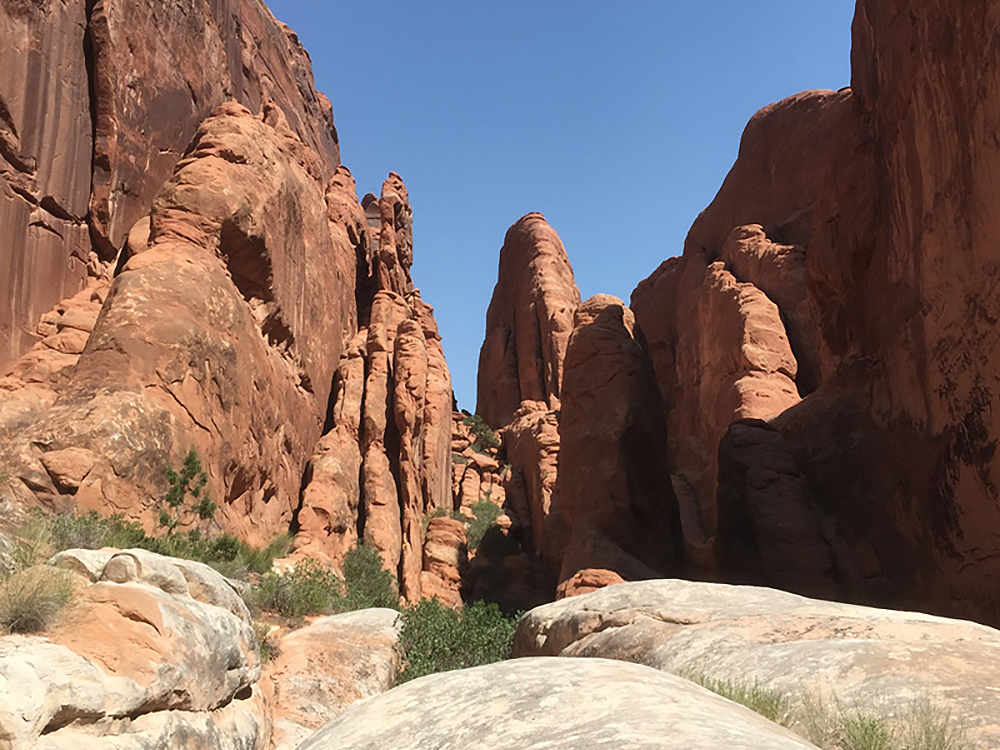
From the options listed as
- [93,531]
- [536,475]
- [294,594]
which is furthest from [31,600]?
[536,475]

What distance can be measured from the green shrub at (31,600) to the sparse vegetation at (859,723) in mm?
4273

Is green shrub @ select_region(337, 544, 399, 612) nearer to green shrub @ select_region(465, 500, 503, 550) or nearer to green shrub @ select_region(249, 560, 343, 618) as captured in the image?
green shrub @ select_region(249, 560, 343, 618)

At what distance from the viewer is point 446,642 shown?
12047 millimetres

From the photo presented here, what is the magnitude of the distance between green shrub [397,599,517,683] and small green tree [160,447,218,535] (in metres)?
3.96

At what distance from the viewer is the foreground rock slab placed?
423 centimetres

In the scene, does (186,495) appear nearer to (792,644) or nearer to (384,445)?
(792,644)

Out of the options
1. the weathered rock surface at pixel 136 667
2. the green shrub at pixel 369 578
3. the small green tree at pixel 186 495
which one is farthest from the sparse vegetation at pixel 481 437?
the weathered rock surface at pixel 136 667

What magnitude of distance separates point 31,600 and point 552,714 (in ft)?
12.2

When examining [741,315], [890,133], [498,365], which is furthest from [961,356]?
[498,365]

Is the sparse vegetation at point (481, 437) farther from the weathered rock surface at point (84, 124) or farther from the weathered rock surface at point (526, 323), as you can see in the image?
the weathered rock surface at point (84, 124)

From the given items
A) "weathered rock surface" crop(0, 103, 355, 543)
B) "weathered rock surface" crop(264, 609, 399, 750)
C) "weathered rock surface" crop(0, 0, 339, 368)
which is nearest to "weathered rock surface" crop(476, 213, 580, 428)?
"weathered rock surface" crop(0, 103, 355, 543)

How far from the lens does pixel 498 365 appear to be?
50.4 meters

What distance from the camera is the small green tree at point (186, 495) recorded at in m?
12.8

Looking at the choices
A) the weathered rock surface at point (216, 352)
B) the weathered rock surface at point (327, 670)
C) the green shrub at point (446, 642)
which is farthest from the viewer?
the weathered rock surface at point (216, 352)
